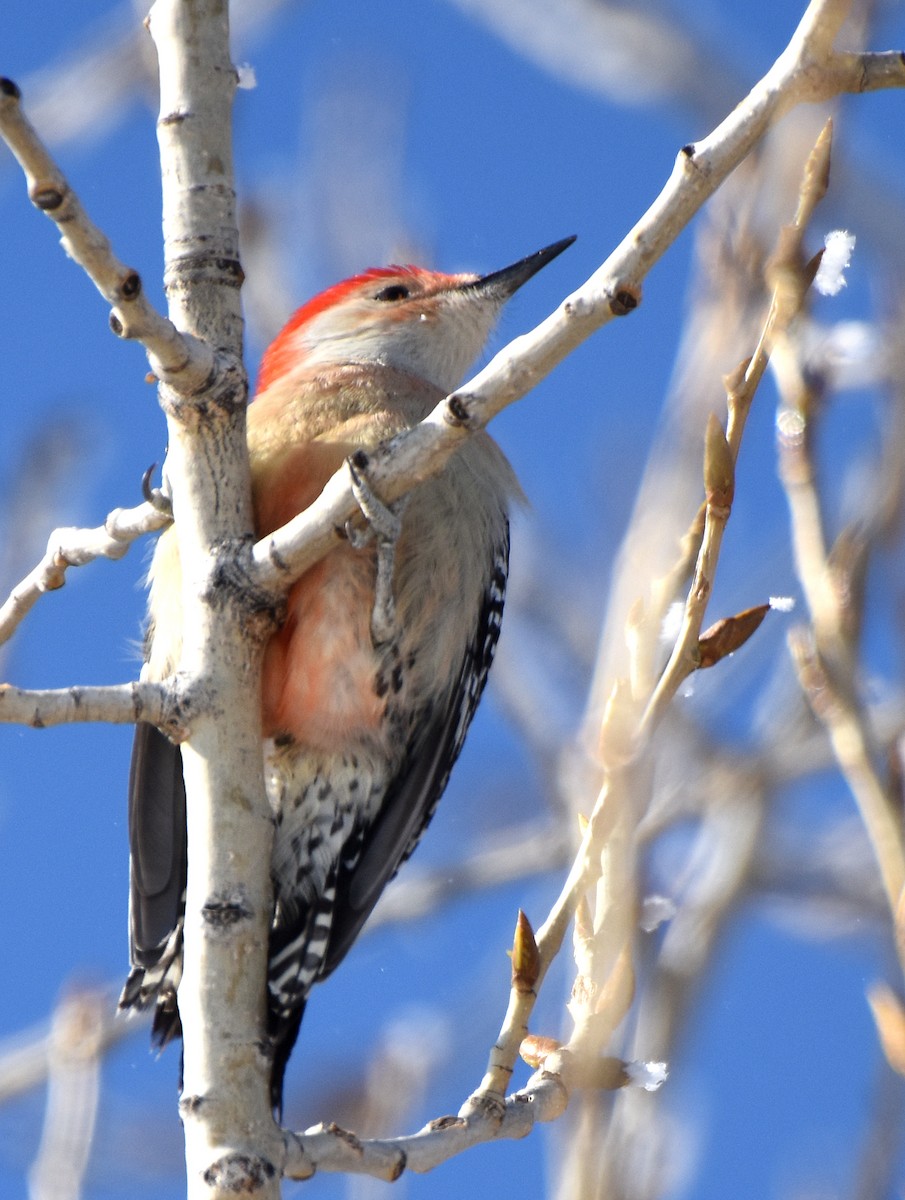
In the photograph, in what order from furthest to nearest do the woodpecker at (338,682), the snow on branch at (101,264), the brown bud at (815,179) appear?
the woodpecker at (338,682) < the snow on branch at (101,264) < the brown bud at (815,179)

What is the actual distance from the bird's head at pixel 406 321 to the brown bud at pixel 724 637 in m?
2.58

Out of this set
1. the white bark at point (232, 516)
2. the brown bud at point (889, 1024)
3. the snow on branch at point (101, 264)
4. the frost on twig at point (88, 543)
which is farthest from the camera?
the frost on twig at point (88, 543)

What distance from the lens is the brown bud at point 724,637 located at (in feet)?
9.81

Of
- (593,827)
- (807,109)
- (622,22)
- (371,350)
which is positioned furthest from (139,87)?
(593,827)

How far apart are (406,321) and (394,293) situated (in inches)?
7.9

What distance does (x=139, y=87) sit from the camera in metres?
5.19

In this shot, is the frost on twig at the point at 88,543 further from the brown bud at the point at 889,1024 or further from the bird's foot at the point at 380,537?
the brown bud at the point at 889,1024

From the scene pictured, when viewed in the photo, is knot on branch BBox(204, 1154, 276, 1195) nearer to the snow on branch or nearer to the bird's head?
the snow on branch

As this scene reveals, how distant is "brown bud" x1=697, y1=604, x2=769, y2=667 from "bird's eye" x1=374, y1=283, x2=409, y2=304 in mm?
3078

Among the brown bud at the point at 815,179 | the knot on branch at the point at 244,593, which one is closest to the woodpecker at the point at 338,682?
the knot on branch at the point at 244,593

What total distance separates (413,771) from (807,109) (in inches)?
87.8

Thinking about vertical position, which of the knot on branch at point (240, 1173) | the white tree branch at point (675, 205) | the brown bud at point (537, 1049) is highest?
the white tree branch at point (675, 205)

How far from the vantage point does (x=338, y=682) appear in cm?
438

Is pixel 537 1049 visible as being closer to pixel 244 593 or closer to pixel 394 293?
pixel 244 593
